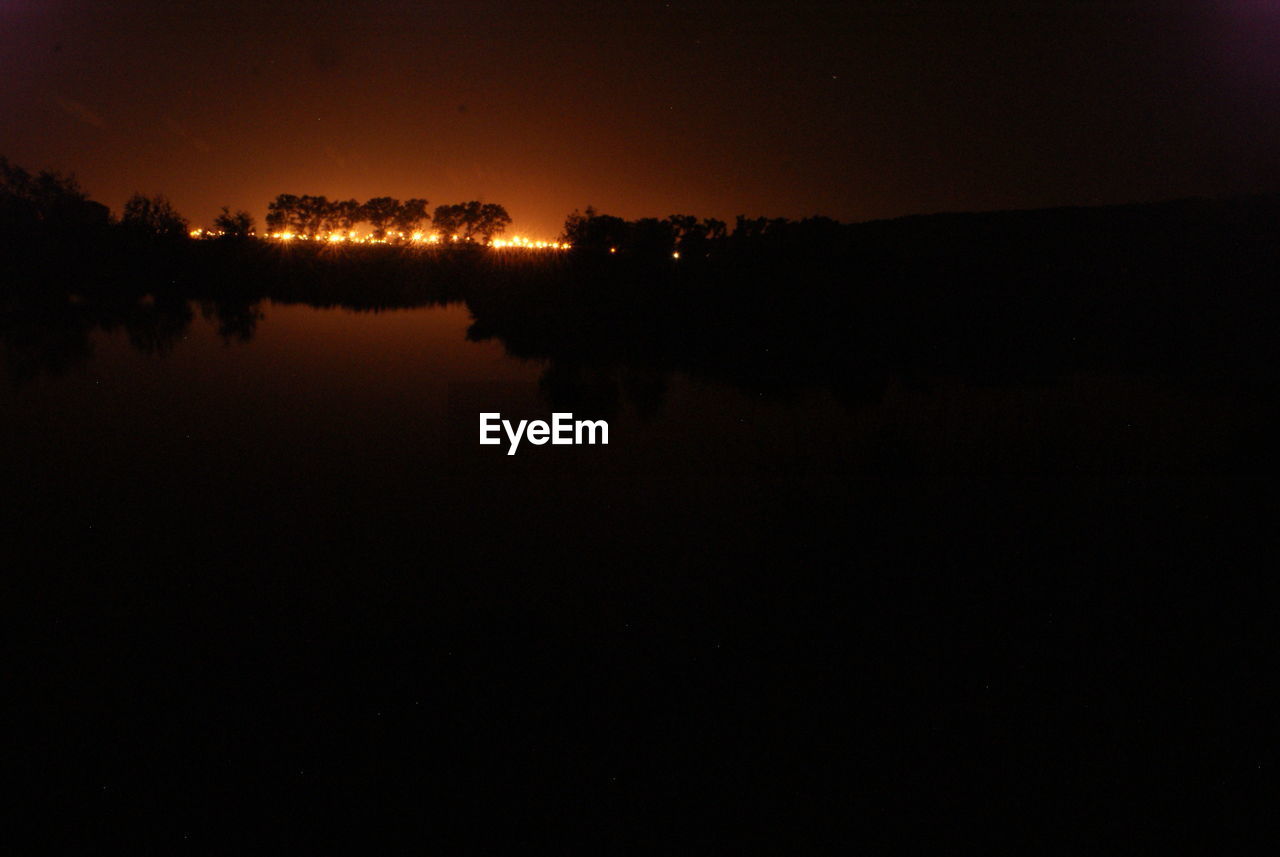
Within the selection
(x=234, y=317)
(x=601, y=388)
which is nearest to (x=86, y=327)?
(x=234, y=317)

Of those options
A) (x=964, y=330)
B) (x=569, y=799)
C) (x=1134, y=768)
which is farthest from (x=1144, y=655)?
(x=964, y=330)

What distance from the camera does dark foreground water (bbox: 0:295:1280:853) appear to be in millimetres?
3730

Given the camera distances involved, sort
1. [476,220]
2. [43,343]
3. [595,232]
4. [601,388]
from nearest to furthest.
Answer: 1. [601,388]
2. [43,343]
3. [595,232]
4. [476,220]

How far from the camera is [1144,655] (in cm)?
514

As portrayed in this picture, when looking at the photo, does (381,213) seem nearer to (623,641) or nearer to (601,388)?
(601,388)

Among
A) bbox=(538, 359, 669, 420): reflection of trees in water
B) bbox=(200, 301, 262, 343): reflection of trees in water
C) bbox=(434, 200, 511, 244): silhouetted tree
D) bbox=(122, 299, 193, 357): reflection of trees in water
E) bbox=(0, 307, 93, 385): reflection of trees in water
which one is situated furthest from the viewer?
bbox=(434, 200, 511, 244): silhouetted tree

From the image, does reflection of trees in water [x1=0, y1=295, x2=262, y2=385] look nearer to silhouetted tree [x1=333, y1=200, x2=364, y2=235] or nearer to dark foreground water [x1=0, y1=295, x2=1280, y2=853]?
dark foreground water [x1=0, y1=295, x2=1280, y2=853]

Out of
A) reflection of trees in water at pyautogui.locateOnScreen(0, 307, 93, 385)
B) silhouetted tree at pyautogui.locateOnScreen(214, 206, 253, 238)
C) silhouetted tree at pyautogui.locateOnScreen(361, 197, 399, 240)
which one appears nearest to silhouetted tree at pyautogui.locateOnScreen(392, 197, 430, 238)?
silhouetted tree at pyautogui.locateOnScreen(361, 197, 399, 240)

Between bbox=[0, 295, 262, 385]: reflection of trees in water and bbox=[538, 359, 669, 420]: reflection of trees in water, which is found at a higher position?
bbox=[0, 295, 262, 385]: reflection of trees in water

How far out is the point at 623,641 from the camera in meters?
5.15

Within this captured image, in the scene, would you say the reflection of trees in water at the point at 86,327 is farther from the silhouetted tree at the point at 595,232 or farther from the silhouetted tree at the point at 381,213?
the silhouetted tree at the point at 381,213

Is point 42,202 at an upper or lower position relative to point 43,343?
upper

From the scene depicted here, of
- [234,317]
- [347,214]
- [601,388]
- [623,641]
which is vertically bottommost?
[623,641]

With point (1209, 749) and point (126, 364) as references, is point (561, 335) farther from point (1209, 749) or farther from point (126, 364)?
point (1209, 749)
